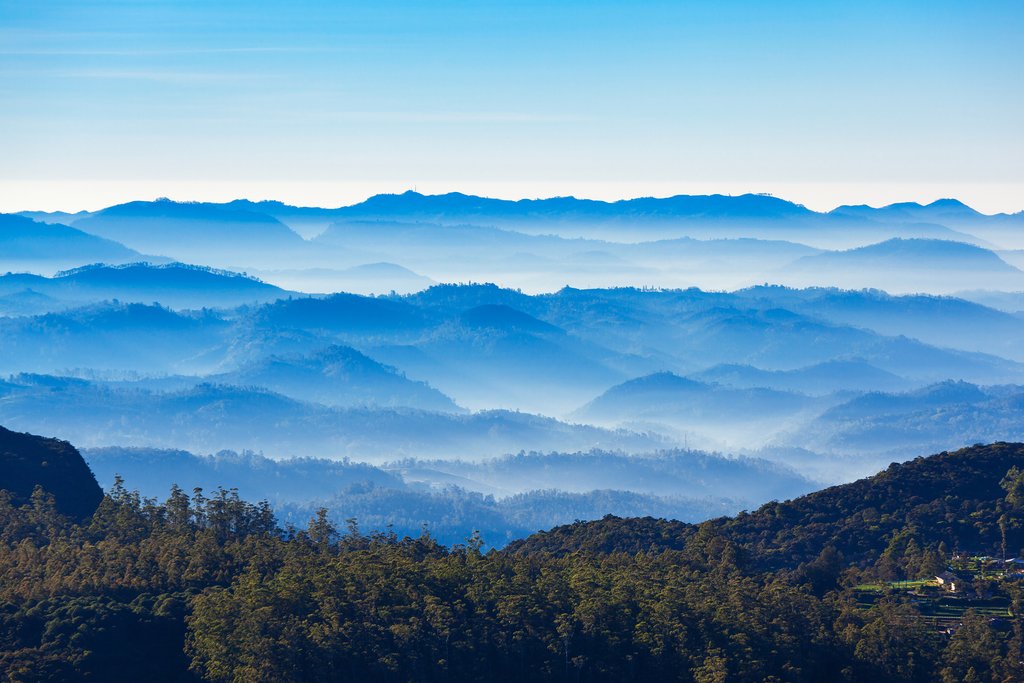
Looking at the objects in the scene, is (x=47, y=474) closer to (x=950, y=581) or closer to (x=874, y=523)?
(x=874, y=523)

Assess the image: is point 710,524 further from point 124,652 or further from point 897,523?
point 124,652

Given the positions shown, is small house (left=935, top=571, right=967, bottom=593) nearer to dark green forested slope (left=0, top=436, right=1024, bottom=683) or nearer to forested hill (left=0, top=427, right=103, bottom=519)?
dark green forested slope (left=0, top=436, right=1024, bottom=683)

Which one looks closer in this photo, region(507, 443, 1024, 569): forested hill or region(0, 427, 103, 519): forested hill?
region(0, 427, 103, 519): forested hill

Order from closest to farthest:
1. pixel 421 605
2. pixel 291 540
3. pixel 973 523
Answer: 1. pixel 421 605
2. pixel 291 540
3. pixel 973 523

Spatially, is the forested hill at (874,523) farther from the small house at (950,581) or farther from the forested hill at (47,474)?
the forested hill at (47,474)

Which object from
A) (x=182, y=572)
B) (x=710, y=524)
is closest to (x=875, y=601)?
(x=710, y=524)

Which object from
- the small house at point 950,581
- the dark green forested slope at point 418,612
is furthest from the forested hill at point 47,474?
the small house at point 950,581

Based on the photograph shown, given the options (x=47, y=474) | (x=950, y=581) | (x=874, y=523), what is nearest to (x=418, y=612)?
(x=950, y=581)

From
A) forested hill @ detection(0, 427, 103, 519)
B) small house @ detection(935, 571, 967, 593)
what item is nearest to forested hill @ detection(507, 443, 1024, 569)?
small house @ detection(935, 571, 967, 593)
